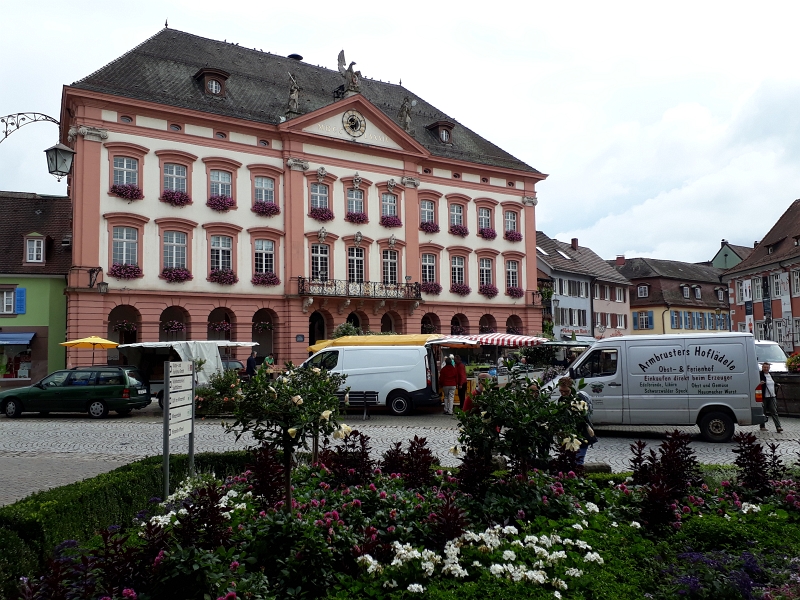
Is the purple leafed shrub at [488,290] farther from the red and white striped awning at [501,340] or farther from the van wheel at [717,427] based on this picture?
the van wheel at [717,427]

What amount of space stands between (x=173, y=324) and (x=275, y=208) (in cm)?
766

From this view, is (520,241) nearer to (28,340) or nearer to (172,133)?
(172,133)

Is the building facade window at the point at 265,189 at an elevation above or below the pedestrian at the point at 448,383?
above

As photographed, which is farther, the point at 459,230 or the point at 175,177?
the point at 459,230

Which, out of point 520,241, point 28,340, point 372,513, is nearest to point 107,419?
point 28,340

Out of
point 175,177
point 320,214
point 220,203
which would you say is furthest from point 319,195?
point 175,177

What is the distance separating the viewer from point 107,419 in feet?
69.3

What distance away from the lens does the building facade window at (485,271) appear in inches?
1738

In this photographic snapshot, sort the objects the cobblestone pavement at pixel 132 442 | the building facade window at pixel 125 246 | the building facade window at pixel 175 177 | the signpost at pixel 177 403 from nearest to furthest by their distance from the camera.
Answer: the signpost at pixel 177 403
the cobblestone pavement at pixel 132 442
the building facade window at pixel 125 246
the building facade window at pixel 175 177

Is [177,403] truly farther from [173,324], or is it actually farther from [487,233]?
[487,233]

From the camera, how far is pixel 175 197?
34.2 metres

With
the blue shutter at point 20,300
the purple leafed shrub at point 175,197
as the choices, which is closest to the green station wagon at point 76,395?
the blue shutter at point 20,300

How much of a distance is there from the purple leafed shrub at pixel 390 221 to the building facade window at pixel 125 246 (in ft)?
43.5

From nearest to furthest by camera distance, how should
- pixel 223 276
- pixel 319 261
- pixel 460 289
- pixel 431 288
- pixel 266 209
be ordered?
pixel 223 276
pixel 266 209
pixel 319 261
pixel 431 288
pixel 460 289
